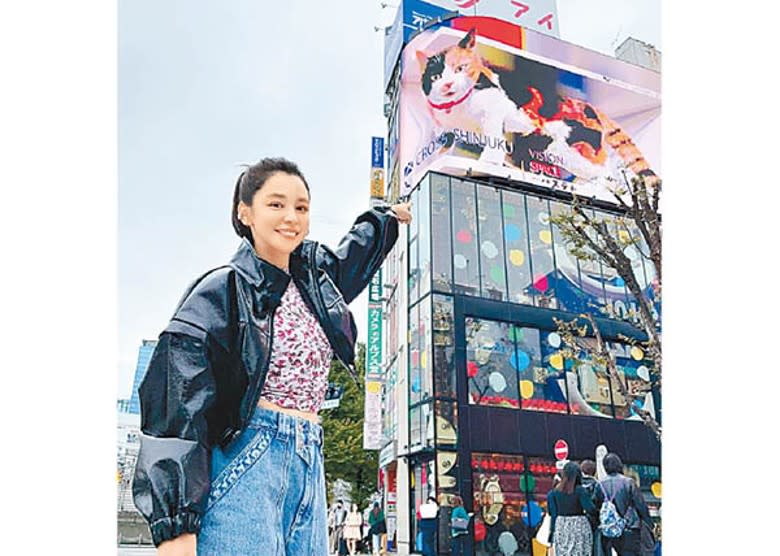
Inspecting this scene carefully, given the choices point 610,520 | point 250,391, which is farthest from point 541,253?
point 250,391

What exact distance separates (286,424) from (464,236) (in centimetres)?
144

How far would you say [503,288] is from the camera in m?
3.79

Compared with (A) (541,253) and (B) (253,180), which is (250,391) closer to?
(B) (253,180)

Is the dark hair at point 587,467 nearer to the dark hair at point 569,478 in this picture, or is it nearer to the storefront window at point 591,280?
the dark hair at point 569,478

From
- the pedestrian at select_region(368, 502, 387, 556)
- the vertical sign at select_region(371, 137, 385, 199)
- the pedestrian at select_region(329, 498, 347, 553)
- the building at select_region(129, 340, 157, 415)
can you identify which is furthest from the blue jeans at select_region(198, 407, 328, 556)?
the vertical sign at select_region(371, 137, 385, 199)

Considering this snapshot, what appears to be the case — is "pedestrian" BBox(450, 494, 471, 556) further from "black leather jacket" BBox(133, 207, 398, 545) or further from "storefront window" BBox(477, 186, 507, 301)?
"black leather jacket" BBox(133, 207, 398, 545)

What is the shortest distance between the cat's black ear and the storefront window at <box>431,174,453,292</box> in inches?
16.5

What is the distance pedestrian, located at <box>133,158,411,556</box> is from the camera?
2316 millimetres

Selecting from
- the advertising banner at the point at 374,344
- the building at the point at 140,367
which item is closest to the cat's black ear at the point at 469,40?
the advertising banner at the point at 374,344

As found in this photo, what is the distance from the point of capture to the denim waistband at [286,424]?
238cm

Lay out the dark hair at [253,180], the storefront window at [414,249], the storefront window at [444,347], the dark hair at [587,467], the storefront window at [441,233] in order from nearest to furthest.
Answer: the dark hair at [253,180], the storefront window at [414,249], the storefront window at [441,233], the storefront window at [444,347], the dark hair at [587,467]
